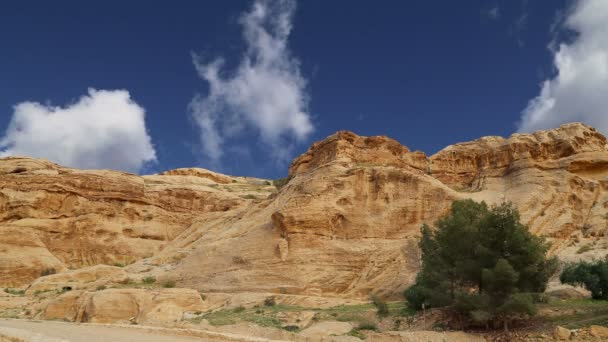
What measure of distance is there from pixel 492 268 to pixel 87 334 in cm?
1508

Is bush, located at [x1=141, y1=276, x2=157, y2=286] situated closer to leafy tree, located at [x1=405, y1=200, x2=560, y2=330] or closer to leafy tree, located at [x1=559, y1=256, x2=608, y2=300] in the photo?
leafy tree, located at [x1=405, y1=200, x2=560, y2=330]

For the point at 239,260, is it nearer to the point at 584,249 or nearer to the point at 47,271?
the point at 584,249

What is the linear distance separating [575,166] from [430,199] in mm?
12446

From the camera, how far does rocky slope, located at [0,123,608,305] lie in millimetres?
32969

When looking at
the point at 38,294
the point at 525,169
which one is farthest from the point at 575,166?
the point at 38,294

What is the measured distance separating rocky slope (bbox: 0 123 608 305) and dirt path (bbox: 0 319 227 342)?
35.7 feet

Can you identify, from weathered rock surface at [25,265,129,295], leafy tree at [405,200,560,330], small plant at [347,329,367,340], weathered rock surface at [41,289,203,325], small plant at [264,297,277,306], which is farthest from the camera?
weathered rock surface at [25,265,129,295]

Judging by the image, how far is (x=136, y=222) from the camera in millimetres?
57938

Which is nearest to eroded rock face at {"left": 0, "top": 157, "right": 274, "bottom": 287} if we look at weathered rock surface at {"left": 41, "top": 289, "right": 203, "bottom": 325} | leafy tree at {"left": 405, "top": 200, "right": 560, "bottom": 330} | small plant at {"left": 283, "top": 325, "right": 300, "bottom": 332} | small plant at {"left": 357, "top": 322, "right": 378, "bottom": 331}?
weathered rock surface at {"left": 41, "top": 289, "right": 203, "bottom": 325}

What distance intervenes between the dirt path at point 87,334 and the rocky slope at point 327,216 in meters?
10.9

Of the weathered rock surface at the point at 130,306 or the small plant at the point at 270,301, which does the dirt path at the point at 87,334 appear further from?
the small plant at the point at 270,301

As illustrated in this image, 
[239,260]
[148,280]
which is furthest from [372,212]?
[148,280]

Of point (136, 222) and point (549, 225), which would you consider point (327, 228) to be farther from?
point (136, 222)

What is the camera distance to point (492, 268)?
53.9ft
